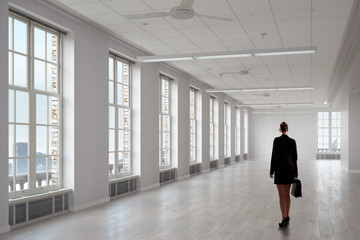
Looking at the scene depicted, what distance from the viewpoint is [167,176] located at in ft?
43.3

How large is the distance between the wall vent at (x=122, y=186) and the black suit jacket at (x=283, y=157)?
441 cm

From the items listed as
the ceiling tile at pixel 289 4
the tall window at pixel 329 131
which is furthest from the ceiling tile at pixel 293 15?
the tall window at pixel 329 131

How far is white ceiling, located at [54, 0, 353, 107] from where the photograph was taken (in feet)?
23.0

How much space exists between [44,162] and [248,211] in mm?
3835

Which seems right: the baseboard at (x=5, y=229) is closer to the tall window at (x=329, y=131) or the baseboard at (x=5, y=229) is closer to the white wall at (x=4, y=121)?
the white wall at (x=4, y=121)

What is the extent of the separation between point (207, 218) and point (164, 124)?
22.3 feet

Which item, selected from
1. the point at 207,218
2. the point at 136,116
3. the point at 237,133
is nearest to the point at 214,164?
the point at 237,133

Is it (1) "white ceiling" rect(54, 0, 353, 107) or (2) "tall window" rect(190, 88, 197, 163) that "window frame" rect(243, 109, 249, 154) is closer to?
(2) "tall window" rect(190, 88, 197, 163)

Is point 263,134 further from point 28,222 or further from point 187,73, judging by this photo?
point 28,222

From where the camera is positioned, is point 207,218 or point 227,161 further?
point 227,161

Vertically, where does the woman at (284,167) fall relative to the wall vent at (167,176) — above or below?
above

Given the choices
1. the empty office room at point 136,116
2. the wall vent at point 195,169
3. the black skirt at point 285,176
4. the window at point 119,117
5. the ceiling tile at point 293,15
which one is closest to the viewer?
the black skirt at point 285,176

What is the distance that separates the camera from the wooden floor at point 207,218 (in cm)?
593

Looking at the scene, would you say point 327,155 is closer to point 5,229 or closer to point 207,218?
point 207,218
